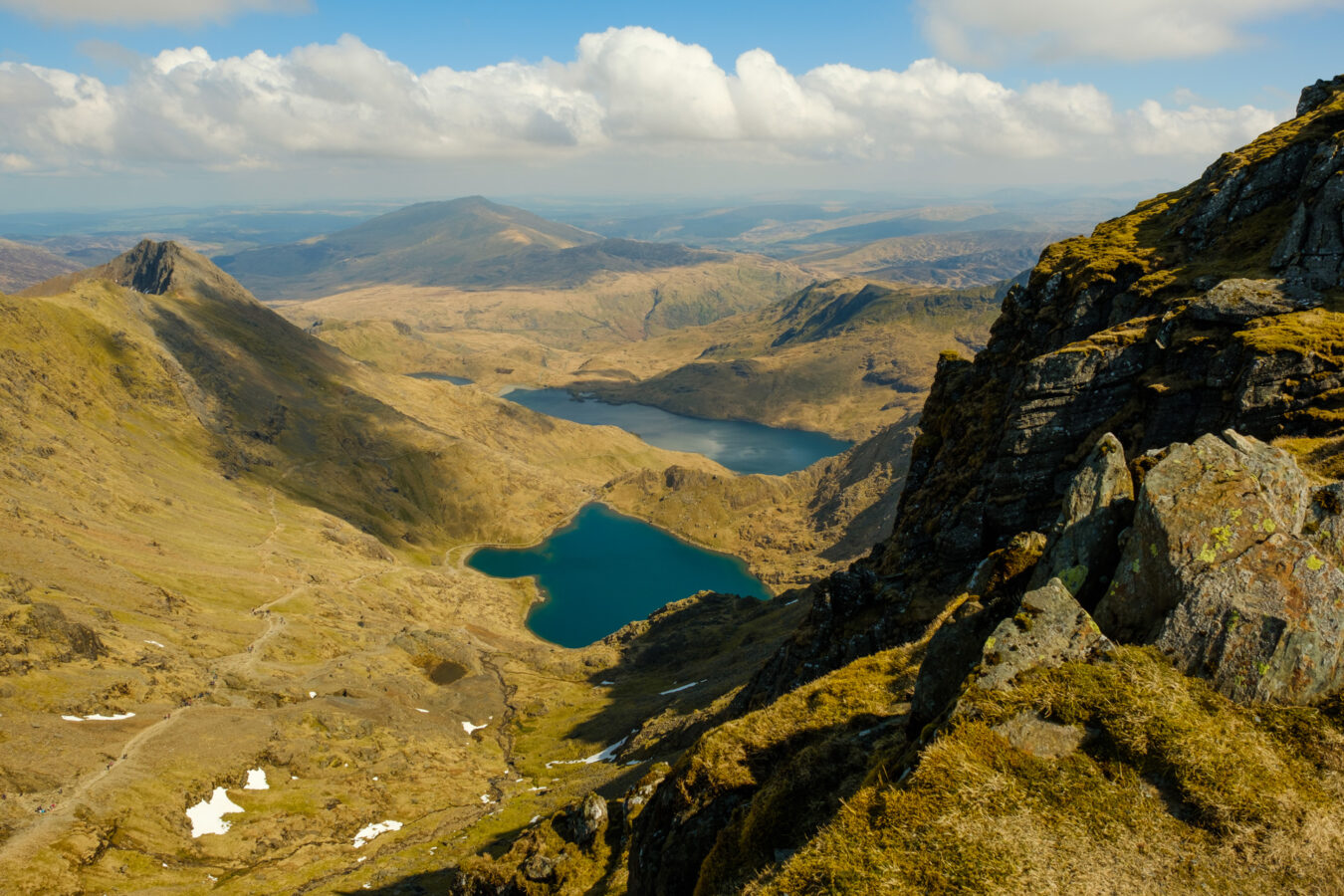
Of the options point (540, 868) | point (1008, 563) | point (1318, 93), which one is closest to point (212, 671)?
point (540, 868)

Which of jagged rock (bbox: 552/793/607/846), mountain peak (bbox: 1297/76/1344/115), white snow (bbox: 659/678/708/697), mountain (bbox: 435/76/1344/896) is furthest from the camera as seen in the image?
white snow (bbox: 659/678/708/697)

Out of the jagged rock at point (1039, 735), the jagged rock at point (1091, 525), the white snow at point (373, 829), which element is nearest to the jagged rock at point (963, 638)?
the jagged rock at point (1091, 525)

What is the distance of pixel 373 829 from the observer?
261ft

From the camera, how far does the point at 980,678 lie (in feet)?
55.9

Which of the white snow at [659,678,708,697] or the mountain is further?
the white snow at [659,678,708,697]

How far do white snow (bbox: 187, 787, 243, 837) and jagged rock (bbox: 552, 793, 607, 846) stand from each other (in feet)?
190

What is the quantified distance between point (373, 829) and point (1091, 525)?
88.7m

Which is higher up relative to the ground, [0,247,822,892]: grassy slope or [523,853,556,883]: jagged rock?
[523,853,556,883]: jagged rock

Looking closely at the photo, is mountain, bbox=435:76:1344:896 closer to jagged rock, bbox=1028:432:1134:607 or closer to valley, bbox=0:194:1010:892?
jagged rock, bbox=1028:432:1134:607

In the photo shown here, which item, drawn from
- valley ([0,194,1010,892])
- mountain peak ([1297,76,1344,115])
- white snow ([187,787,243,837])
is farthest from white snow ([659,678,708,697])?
mountain peak ([1297,76,1344,115])

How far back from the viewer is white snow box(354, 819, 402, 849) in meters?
77.1

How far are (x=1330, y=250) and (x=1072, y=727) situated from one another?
2015 inches

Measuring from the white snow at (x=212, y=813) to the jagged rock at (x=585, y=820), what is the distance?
190 feet

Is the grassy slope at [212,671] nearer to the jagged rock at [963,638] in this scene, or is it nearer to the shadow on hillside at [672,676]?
the shadow on hillside at [672,676]
